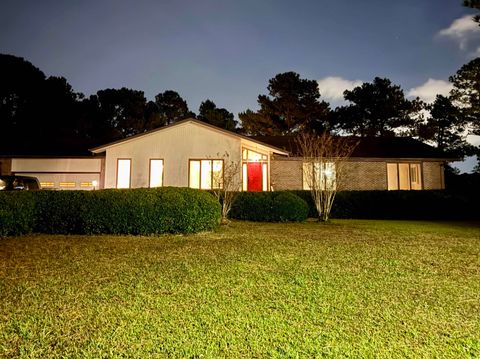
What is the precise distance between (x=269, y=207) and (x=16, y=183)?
9602mm

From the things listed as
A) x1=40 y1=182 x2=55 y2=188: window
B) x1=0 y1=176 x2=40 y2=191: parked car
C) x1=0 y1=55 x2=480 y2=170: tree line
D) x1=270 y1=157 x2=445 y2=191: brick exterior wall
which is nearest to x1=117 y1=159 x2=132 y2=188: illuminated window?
x1=0 y1=176 x2=40 y2=191: parked car

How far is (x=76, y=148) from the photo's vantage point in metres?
20.0

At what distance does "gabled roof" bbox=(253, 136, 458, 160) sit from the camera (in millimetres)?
18453

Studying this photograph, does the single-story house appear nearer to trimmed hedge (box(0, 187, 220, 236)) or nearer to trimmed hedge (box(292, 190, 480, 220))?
trimmed hedge (box(292, 190, 480, 220))

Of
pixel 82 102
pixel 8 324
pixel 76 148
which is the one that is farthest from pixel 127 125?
pixel 8 324

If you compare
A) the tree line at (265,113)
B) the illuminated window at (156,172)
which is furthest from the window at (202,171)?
the tree line at (265,113)

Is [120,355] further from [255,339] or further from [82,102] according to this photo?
[82,102]

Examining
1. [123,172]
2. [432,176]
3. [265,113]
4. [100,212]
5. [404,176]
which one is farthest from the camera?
[265,113]

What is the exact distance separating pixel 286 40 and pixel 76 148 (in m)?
15.3

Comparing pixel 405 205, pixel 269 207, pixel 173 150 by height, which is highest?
pixel 173 150

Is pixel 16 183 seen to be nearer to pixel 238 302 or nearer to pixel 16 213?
pixel 16 213

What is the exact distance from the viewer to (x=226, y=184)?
37.0 ft

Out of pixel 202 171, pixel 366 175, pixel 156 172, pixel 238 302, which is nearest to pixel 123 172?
pixel 156 172

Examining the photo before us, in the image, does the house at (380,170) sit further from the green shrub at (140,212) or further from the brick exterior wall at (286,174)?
the green shrub at (140,212)
